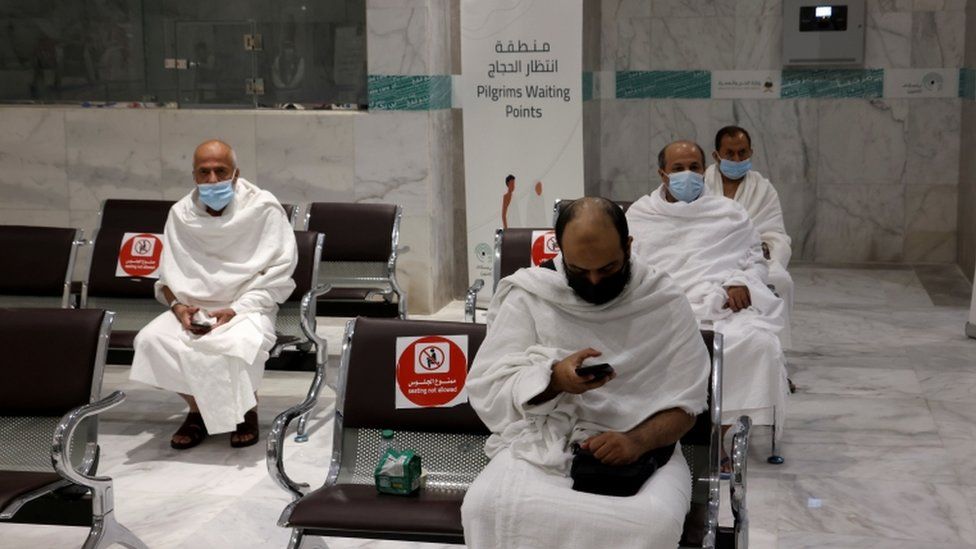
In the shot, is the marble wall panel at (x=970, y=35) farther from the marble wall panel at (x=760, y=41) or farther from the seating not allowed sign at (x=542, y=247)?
the seating not allowed sign at (x=542, y=247)

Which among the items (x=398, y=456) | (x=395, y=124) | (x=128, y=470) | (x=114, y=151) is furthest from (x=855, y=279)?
(x=398, y=456)

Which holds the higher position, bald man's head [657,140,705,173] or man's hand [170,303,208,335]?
bald man's head [657,140,705,173]

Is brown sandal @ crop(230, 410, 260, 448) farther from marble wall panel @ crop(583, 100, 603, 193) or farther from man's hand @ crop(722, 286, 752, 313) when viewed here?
marble wall panel @ crop(583, 100, 603, 193)

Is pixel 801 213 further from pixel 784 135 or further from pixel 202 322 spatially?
pixel 202 322

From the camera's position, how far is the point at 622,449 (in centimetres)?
353

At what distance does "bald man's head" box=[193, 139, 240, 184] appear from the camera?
20.4 ft

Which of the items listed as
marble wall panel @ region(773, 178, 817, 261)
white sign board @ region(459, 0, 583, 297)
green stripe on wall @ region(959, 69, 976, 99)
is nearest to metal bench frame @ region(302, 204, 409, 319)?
white sign board @ region(459, 0, 583, 297)

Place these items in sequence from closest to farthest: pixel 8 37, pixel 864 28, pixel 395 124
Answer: pixel 395 124, pixel 8 37, pixel 864 28

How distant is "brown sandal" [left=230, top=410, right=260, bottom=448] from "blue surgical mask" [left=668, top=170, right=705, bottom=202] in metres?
2.26

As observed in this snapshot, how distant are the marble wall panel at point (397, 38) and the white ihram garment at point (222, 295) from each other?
2775 millimetres

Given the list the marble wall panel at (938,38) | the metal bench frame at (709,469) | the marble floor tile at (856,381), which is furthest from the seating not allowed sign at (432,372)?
the marble wall panel at (938,38)

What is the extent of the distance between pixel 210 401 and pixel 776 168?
6.66 m

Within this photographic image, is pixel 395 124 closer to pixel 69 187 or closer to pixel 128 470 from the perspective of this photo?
pixel 69 187

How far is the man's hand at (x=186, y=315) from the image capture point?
597cm
